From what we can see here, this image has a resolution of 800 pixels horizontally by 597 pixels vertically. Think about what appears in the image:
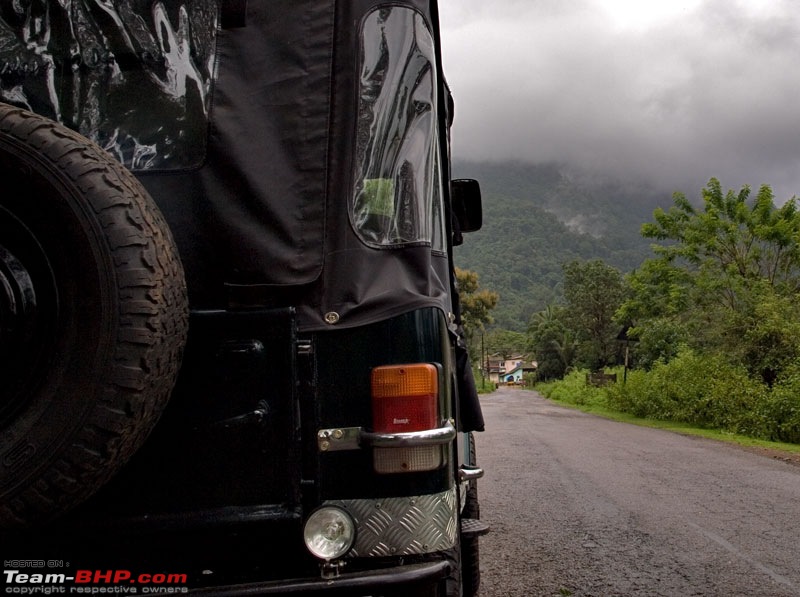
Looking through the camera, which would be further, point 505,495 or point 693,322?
point 693,322

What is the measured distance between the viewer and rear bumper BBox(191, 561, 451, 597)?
1.87m

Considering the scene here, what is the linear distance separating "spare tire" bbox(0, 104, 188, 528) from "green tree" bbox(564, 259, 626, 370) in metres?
52.0

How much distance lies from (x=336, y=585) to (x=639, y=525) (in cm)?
438

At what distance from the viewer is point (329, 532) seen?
205 cm

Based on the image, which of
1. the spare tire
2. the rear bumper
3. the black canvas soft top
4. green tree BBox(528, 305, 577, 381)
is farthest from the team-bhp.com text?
green tree BBox(528, 305, 577, 381)

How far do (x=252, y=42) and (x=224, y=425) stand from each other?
1220 mm

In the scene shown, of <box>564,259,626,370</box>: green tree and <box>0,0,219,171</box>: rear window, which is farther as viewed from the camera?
<box>564,259,626,370</box>: green tree

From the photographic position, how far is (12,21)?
2.54 meters

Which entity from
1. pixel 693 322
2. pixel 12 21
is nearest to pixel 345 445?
pixel 12 21

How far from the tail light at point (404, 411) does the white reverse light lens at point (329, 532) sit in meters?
0.17

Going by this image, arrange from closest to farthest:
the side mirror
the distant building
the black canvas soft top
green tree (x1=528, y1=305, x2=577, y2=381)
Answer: the black canvas soft top → the side mirror → green tree (x1=528, y1=305, x2=577, y2=381) → the distant building

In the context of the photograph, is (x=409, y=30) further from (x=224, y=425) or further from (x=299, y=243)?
(x=224, y=425)

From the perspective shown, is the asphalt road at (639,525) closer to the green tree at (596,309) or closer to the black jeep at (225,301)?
the black jeep at (225,301)

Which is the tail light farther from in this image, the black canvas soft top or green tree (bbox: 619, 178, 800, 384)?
green tree (bbox: 619, 178, 800, 384)
